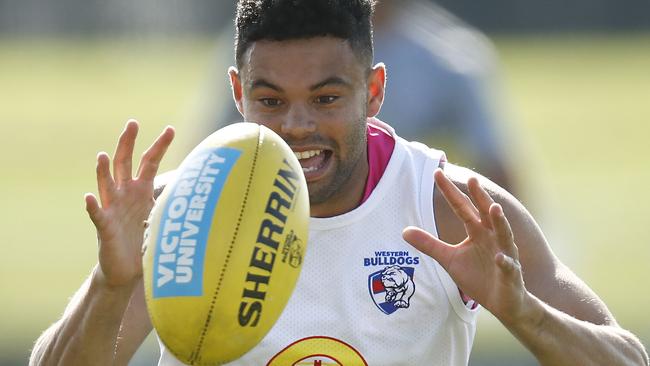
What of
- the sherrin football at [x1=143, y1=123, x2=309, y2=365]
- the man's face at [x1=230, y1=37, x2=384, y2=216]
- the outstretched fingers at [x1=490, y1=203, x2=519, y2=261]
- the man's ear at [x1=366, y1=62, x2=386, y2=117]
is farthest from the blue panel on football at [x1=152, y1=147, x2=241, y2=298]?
the man's ear at [x1=366, y1=62, x2=386, y2=117]

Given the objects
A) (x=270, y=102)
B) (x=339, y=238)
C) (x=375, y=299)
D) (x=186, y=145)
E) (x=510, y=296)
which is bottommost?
(x=186, y=145)

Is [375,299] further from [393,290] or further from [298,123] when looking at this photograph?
[298,123]

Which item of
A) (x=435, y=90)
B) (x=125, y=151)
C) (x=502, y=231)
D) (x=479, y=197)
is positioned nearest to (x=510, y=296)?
(x=502, y=231)

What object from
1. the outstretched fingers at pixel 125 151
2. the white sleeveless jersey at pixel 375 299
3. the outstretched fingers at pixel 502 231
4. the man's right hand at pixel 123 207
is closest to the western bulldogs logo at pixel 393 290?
the white sleeveless jersey at pixel 375 299

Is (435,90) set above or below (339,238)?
below

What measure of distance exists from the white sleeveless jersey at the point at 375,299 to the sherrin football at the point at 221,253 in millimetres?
880

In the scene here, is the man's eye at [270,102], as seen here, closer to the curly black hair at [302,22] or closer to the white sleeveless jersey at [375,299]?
the curly black hair at [302,22]

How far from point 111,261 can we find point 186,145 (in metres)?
4.12

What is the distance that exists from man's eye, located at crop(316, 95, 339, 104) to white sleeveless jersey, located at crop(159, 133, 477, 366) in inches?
18.2

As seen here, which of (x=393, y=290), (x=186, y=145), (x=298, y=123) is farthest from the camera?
(x=186, y=145)

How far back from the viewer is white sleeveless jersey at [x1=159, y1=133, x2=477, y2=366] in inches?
237

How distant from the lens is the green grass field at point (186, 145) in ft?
56.2

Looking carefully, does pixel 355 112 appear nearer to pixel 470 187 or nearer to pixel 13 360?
pixel 470 187

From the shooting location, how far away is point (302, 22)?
6.07m
